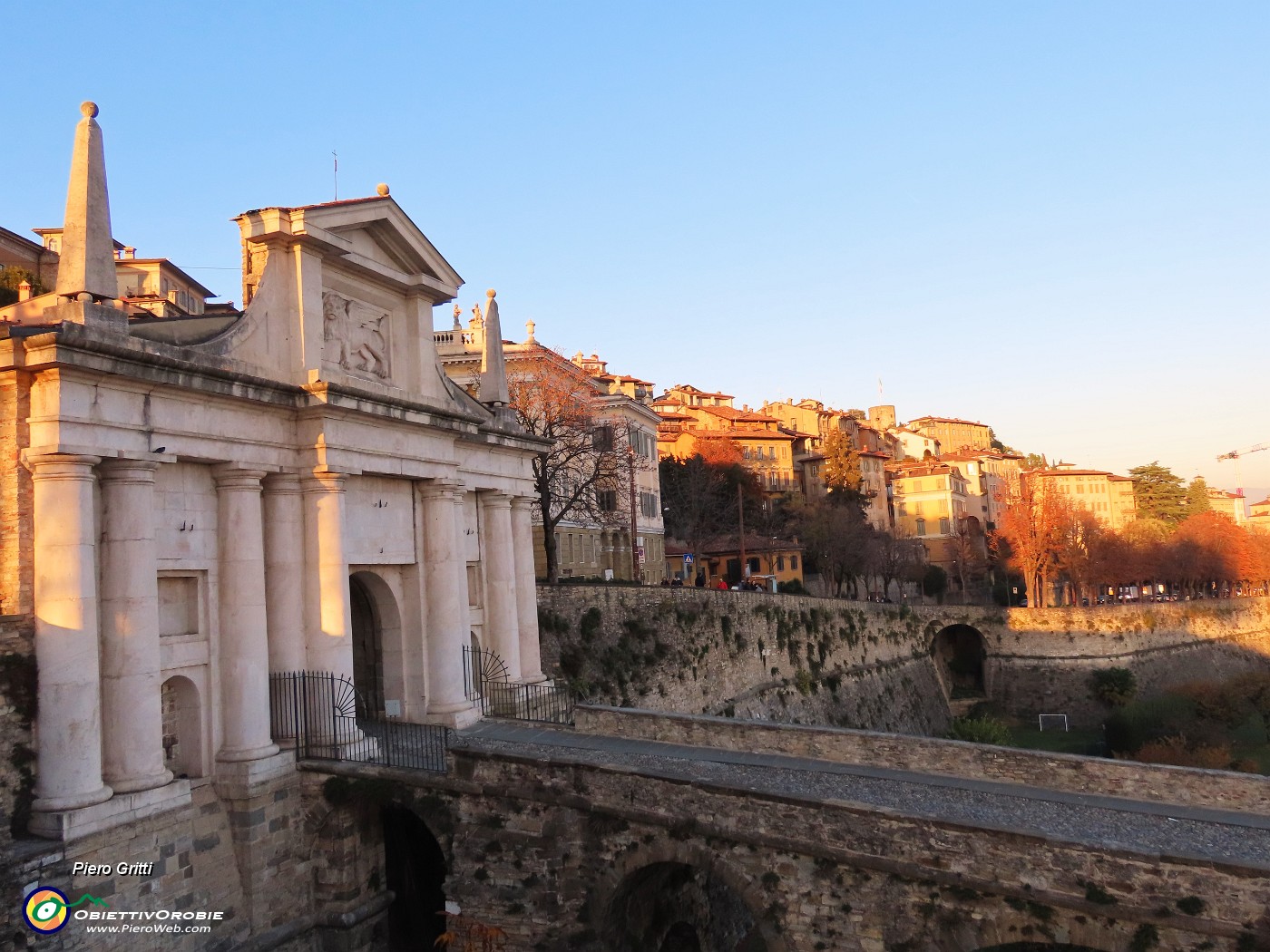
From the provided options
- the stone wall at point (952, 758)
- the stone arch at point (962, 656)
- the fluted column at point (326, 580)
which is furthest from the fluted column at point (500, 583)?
the stone arch at point (962, 656)

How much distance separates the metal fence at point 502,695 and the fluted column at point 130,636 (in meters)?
7.44

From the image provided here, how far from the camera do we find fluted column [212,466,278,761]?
1435 cm

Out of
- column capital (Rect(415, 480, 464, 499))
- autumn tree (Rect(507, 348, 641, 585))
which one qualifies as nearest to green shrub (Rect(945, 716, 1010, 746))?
autumn tree (Rect(507, 348, 641, 585))

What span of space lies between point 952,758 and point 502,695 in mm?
9485

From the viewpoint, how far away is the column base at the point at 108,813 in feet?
37.6

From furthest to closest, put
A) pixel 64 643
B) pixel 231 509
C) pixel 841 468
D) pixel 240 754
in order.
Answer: pixel 841 468 < pixel 231 509 < pixel 240 754 < pixel 64 643

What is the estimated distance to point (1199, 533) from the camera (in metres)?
70.1

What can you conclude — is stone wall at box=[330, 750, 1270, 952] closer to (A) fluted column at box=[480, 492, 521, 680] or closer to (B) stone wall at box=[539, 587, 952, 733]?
(A) fluted column at box=[480, 492, 521, 680]

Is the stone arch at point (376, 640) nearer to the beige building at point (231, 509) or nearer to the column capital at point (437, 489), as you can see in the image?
the beige building at point (231, 509)

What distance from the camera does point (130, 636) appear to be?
41.2 ft

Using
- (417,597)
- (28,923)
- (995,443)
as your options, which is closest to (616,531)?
(417,597)

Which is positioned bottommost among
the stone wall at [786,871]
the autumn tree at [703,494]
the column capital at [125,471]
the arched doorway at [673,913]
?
the arched doorway at [673,913]

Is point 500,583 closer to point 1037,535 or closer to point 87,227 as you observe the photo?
point 87,227

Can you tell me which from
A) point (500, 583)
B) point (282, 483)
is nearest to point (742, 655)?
point (500, 583)
